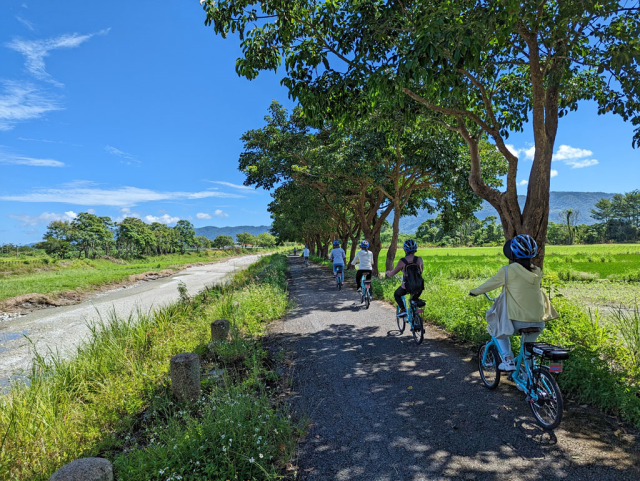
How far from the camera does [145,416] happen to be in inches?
147

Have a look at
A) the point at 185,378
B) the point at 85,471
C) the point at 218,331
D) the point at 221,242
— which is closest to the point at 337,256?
the point at 218,331

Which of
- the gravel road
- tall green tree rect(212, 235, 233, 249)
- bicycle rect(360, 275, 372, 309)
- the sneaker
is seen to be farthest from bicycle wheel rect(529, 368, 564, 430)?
tall green tree rect(212, 235, 233, 249)

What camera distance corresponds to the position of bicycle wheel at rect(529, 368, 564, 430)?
9.24ft

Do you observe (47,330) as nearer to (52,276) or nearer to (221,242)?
(52,276)

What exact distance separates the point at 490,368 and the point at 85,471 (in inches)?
175

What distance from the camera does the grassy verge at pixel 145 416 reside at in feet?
8.63

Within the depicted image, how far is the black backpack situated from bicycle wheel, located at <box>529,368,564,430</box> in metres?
2.63

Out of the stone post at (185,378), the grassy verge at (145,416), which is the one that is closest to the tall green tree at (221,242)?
the grassy verge at (145,416)

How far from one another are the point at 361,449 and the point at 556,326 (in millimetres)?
3475

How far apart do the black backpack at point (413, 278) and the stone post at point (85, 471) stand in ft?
15.9

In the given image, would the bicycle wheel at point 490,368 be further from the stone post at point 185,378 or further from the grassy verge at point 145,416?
the stone post at point 185,378

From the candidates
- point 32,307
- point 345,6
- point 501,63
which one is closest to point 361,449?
point 345,6

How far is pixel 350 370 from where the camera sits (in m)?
4.71

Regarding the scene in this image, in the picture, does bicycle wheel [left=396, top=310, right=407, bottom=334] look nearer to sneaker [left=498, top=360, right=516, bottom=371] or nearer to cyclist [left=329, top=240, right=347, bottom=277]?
sneaker [left=498, top=360, right=516, bottom=371]
